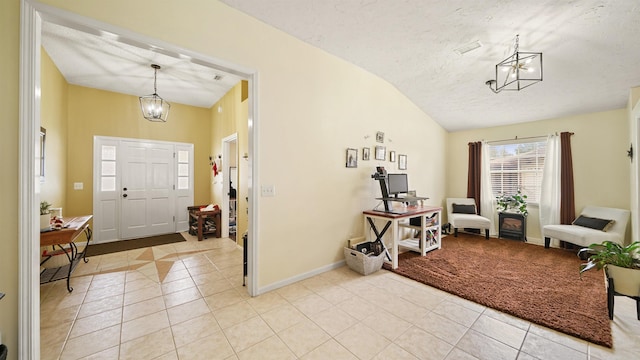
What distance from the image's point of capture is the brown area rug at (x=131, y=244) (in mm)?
3918

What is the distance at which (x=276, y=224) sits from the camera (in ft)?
8.61

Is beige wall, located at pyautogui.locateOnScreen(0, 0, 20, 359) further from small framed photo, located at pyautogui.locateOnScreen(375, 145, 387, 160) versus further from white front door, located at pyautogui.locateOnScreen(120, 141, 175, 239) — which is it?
white front door, located at pyautogui.locateOnScreen(120, 141, 175, 239)

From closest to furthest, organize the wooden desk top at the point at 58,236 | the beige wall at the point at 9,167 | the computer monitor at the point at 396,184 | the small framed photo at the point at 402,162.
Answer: the beige wall at the point at 9,167 < the wooden desk top at the point at 58,236 < the computer monitor at the point at 396,184 < the small framed photo at the point at 402,162

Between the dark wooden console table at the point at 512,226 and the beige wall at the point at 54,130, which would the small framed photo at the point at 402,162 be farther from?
the beige wall at the point at 54,130

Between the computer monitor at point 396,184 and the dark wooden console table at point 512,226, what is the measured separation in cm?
259

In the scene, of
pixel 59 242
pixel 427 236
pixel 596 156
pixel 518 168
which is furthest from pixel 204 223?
pixel 596 156

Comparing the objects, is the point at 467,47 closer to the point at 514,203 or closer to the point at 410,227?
the point at 410,227

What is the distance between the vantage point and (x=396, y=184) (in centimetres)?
364

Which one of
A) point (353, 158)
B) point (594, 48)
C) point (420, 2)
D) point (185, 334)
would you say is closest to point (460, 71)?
point (594, 48)

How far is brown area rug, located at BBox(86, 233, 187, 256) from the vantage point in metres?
3.92

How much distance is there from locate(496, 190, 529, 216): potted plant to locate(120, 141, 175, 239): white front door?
701 centimetres

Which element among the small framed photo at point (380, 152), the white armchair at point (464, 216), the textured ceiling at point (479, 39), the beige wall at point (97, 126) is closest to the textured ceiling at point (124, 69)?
the beige wall at point (97, 126)

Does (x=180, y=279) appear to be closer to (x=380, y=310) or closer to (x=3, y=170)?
(x=3, y=170)

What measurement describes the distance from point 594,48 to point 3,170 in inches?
207
